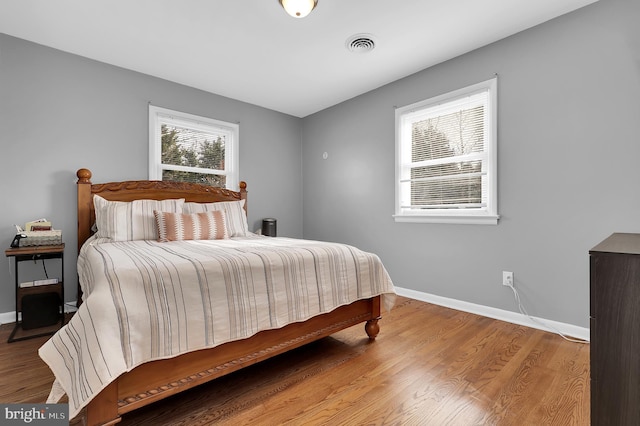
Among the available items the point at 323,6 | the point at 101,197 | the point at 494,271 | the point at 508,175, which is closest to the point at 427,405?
the point at 494,271

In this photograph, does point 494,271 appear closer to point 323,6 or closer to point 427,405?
point 427,405

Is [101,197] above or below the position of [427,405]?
above

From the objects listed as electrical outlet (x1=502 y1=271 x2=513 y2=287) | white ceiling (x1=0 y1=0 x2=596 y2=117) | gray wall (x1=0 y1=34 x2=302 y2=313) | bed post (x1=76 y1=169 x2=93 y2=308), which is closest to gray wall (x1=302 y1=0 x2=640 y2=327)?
electrical outlet (x1=502 y1=271 x2=513 y2=287)

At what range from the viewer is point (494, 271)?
267 cm

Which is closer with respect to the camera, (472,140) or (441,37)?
(441,37)

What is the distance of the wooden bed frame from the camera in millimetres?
1167

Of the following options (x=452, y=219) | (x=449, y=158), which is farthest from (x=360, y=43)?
(x=452, y=219)

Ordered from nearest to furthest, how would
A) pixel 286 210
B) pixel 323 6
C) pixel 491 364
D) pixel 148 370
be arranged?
pixel 148 370, pixel 491 364, pixel 323 6, pixel 286 210

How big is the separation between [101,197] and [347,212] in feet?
9.06

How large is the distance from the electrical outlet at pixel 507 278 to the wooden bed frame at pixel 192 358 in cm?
123

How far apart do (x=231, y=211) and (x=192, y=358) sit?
6.58 feet

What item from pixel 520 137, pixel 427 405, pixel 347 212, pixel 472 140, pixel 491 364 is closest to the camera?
pixel 427 405

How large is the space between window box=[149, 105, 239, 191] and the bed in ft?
6.73

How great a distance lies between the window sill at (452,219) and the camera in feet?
8.82
